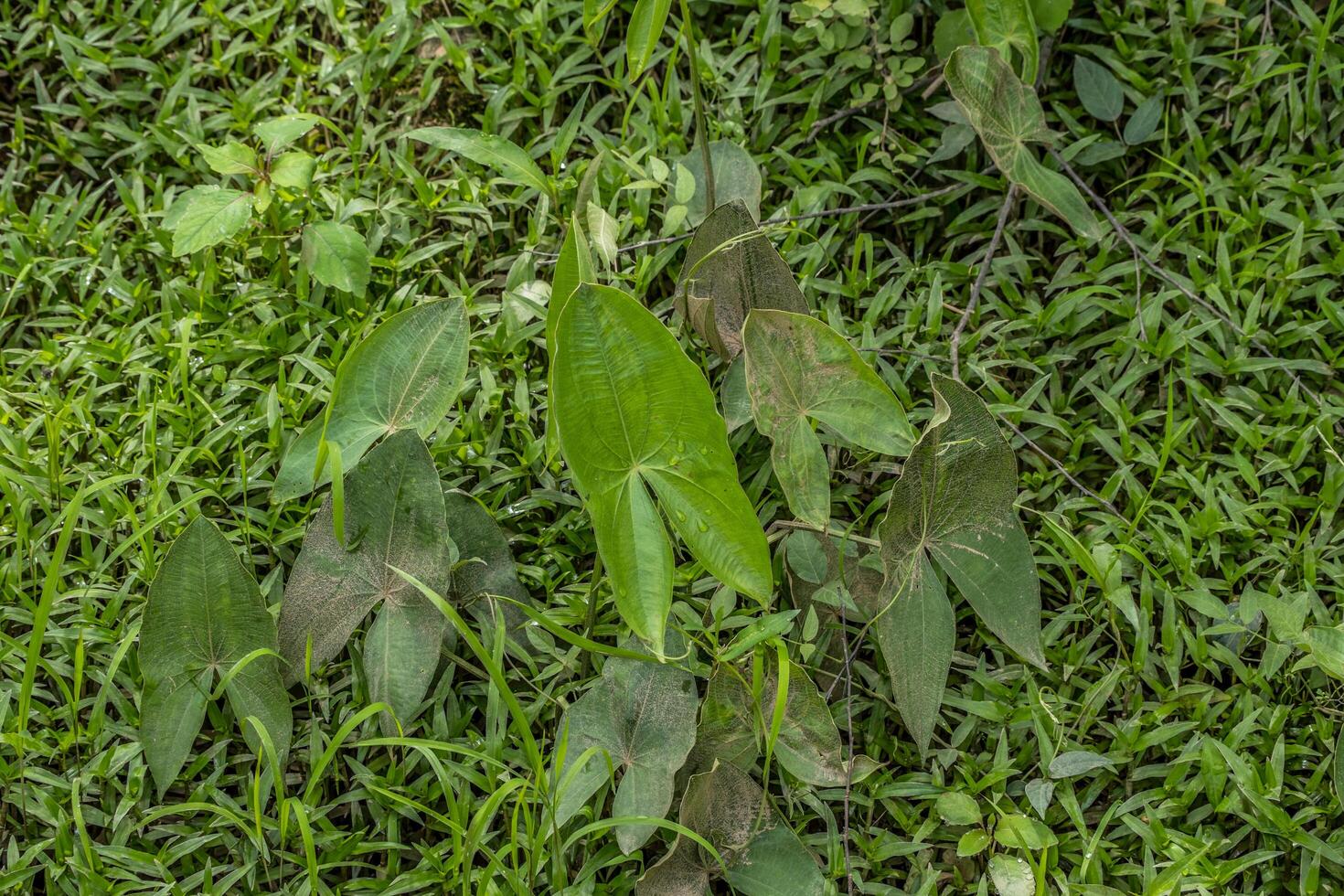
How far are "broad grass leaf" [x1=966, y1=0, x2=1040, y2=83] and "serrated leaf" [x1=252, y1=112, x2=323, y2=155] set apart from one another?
1.07m

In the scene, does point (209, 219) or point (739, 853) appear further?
→ point (209, 219)

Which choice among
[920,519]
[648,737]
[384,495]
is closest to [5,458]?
[384,495]

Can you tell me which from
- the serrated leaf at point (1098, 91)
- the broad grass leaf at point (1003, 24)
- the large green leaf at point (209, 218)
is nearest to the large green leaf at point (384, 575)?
the large green leaf at point (209, 218)

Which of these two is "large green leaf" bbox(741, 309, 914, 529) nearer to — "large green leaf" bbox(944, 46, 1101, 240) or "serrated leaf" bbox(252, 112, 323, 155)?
"large green leaf" bbox(944, 46, 1101, 240)

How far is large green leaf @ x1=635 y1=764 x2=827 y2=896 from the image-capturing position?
146 cm

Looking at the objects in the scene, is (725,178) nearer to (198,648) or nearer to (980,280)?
(980,280)

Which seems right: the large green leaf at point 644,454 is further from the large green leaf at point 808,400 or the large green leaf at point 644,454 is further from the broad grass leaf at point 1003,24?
the broad grass leaf at point 1003,24

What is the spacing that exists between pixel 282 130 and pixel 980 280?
1.15m

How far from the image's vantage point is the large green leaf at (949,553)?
4.86ft

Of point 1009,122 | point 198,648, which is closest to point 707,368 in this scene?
point 1009,122

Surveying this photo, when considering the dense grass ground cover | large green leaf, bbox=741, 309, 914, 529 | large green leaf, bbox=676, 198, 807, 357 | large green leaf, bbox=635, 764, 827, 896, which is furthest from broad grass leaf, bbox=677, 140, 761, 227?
large green leaf, bbox=635, 764, 827, 896

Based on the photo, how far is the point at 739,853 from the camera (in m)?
1.49

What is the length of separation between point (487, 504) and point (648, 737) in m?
0.49

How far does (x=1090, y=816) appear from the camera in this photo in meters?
1.60
